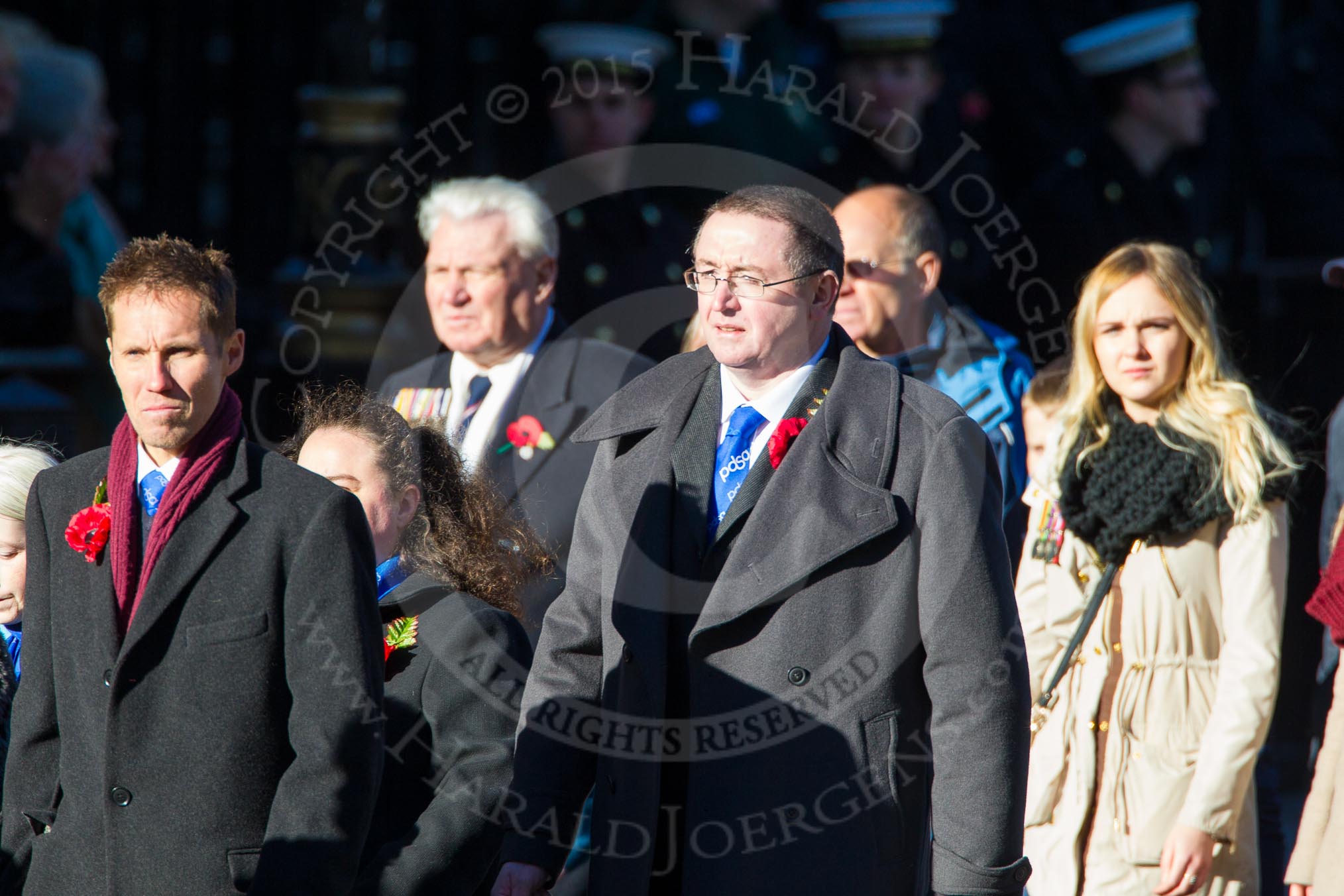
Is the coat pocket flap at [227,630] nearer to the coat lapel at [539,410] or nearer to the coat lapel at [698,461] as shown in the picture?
the coat lapel at [698,461]

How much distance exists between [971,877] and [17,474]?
1.97 meters

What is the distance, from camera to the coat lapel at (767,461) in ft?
8.12

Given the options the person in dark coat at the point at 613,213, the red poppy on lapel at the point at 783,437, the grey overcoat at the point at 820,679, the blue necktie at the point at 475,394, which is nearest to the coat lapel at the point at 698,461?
the grey overcoat at the point at 820,679

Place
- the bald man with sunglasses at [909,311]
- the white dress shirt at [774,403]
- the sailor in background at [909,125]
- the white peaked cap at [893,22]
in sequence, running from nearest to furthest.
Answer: the white dress shirt at [774,403], the bald man with sunglasses at [909,311], the sailor in background at [909,125], the white peaked cap at [893,22]

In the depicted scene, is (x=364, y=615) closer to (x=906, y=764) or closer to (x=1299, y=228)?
(x=906, y=764)

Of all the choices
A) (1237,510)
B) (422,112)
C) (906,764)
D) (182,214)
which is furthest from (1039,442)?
(182,214)

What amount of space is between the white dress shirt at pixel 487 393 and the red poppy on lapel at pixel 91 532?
1.69 metres

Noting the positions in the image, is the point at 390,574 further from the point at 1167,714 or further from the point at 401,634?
the point at 1167,714

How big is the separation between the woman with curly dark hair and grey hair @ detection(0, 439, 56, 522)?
51 cm

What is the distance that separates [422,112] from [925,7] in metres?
2.12

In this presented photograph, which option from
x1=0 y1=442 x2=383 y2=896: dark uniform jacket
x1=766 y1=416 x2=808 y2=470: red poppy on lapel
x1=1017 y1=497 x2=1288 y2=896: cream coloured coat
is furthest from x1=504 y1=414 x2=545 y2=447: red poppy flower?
x1=0 y1=442 x2=383 y2=896: dark uniform jacket

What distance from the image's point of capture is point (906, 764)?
2.40 meters

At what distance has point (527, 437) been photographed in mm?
3992

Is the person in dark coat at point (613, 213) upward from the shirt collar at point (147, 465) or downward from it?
upward
